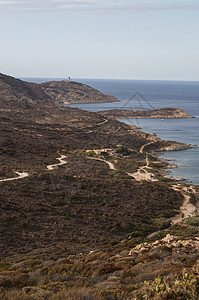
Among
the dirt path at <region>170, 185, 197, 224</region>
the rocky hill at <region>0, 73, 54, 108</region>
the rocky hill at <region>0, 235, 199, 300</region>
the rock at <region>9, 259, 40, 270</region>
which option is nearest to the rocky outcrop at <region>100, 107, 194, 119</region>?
the rocky hill at <region>0, 73, 54, 108</region>

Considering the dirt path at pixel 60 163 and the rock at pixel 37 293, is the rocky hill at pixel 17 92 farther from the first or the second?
the rock at pixel 37 293

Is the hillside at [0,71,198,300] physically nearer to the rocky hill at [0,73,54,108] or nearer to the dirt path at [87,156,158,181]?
the dirt path at [87,156,158,181]

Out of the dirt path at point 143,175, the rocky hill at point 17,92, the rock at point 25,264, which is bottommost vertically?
the dirt path at point 143,175

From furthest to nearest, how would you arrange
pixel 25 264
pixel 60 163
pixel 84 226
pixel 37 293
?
pixel 60 163
pixel 84 226
pixel 25 264
pixel 37 293

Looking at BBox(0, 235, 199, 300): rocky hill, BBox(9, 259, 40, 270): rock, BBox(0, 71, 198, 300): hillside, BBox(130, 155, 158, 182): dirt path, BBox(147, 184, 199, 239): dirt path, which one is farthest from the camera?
BBox(130, 155, 158, 182): dirt path

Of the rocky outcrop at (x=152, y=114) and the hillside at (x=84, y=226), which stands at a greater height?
the rocky outcrop at (x=152, y=114)

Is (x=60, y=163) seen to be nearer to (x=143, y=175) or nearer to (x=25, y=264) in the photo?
(x=143, y=175)

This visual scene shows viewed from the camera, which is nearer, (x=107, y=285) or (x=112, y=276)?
(x=107, y=285)

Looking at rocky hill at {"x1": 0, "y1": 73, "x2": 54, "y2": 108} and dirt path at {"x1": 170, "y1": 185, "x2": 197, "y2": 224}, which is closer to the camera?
dirt path at {"x1": 170, "y1": 185, "x2": 197, "y2": 224}

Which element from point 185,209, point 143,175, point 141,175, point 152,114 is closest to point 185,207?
point 185,209

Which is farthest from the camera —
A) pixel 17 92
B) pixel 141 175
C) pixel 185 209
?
pixel 17 92

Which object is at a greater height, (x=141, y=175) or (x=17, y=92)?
(x=17, y=92)

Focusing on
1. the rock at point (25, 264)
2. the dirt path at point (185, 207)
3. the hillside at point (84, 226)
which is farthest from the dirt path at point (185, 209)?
the rock at point (25, 264)
